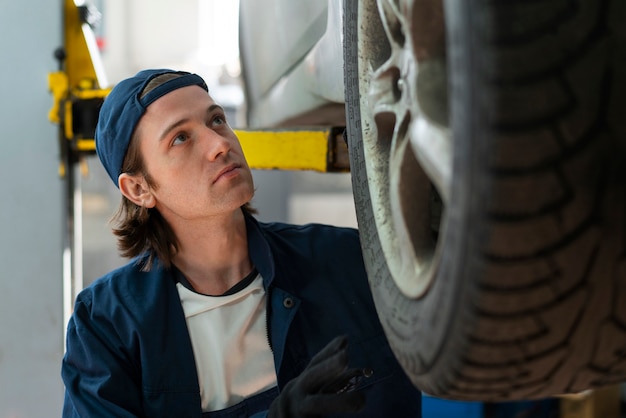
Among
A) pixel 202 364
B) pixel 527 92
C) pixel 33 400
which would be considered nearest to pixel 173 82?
pixel 202 364

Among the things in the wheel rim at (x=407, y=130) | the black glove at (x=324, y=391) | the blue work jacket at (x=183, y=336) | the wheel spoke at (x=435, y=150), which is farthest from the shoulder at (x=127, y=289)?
the wheel spoke at (x=435, y=150)

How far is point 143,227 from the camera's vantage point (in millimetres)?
1542

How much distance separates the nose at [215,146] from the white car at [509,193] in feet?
1.76

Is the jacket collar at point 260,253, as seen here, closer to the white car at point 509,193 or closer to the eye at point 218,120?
the eye at point 218,120

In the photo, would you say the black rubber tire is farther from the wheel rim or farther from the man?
the man

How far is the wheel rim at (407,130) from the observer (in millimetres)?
720

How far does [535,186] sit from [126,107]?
3.13 feet

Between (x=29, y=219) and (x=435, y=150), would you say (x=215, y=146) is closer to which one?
(x=435, y=150)

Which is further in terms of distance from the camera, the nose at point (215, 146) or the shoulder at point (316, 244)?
the shoulder at point (316, 244)

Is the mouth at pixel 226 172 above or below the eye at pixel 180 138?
below

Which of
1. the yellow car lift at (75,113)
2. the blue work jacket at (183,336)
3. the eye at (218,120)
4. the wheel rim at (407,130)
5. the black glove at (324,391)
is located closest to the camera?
the wheel rim at (407,130)

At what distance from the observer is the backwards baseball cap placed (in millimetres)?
1390

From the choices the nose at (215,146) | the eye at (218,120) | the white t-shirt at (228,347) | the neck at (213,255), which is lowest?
the white t-shirt at (228,347)

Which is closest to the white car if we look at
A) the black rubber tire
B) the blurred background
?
the black rubber tire
